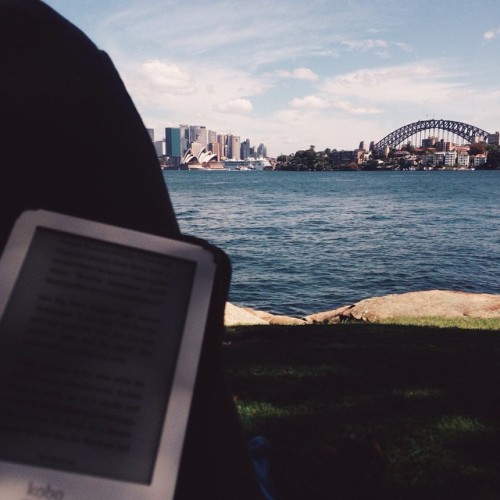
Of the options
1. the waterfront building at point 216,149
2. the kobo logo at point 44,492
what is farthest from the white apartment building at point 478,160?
the kobo logo at point 44,492

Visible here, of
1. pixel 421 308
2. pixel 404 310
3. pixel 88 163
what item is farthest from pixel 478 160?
pixel 88 163

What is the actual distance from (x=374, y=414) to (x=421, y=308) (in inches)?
306

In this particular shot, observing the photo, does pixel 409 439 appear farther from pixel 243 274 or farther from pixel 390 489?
pixel 243 274

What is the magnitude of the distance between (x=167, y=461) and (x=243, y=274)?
21.5 metres

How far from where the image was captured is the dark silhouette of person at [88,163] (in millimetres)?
1081

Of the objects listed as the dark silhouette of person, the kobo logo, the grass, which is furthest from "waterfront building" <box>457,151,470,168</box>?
the kobo logo

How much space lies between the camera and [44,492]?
2.58 ft

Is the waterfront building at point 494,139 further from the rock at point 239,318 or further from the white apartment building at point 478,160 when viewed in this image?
the rock at point 239,318

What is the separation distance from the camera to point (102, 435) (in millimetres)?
825

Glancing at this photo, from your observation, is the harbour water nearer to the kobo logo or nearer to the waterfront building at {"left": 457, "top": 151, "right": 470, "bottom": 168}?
the kobo logo

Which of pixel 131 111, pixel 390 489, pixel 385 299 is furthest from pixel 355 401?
pixel 385 299

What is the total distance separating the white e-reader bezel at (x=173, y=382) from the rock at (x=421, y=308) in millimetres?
9076

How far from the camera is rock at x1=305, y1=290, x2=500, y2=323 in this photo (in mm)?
10203

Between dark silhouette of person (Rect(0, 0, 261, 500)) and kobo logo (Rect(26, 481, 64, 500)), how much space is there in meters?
0.27
